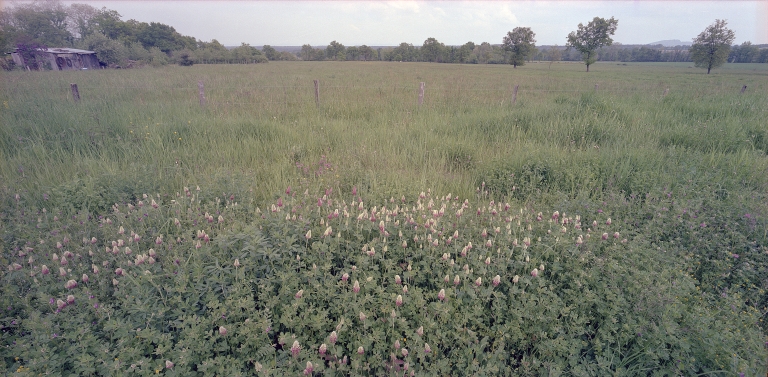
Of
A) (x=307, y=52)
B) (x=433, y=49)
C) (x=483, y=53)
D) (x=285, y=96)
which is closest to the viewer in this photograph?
(x=285, y=96)

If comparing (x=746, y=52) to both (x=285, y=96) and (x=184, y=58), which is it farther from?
(x=184, y=58)

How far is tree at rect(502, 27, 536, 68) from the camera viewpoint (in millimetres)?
54469

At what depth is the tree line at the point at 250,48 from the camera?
3591 centimetres

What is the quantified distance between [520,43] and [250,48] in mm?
42939

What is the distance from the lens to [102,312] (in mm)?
2289

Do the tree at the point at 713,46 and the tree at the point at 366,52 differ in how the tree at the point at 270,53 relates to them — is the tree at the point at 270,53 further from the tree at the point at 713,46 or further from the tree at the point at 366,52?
the tree at the point at 713,46

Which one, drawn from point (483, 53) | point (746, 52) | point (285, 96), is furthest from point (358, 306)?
point (746, 52)

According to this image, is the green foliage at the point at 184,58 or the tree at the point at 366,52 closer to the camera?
the green foliage at the point at 184,58

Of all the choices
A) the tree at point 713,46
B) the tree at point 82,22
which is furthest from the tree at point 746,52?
the tree at point 82,22

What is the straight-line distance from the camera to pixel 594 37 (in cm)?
4794

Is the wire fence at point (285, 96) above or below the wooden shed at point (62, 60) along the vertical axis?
below

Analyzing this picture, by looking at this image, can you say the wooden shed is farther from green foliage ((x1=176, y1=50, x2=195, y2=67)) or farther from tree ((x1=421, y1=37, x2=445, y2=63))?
tree ((x1=421, y1=37, x2=445, y2=63))

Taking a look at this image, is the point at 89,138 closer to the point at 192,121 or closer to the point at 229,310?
the point at 192,121

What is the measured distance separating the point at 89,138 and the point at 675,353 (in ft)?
27.4
